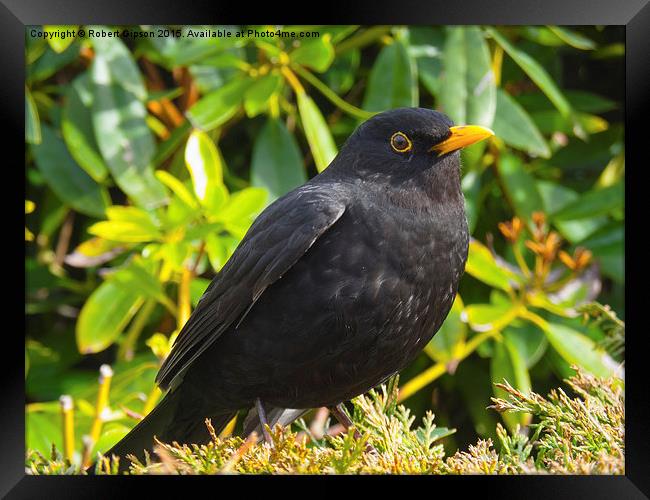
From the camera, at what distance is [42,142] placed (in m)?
3.22

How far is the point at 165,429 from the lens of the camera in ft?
8.39

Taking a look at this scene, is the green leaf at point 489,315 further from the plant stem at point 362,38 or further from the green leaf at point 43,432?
the green leaf at point 43,432

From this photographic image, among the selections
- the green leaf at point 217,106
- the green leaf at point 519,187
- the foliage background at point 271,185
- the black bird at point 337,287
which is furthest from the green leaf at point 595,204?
the green leaf at point 217,106

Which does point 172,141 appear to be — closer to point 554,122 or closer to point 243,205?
point 243,205

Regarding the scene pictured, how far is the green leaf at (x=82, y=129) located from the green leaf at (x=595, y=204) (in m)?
1.65

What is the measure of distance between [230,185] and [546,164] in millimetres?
1252

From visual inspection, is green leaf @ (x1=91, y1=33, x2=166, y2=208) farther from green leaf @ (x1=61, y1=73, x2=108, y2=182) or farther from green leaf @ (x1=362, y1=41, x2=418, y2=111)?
green leaf @ (x1=362, y1=41, x2=418, y2=111)

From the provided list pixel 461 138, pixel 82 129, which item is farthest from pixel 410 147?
pixel 82 129

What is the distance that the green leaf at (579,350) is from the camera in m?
3.00

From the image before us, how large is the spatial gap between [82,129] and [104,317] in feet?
2.25

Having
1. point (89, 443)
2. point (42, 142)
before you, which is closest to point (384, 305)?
point (89, 443)

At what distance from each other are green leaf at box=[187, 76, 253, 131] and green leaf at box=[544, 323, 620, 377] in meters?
1.32

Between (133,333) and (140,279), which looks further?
(133,333)

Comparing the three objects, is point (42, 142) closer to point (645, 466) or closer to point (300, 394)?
point (300, 394)
